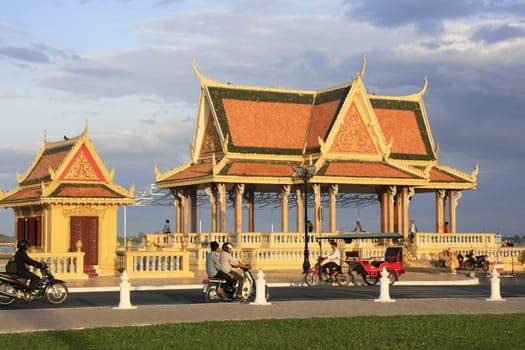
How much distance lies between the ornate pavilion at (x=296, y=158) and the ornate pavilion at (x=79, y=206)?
10.5 metres

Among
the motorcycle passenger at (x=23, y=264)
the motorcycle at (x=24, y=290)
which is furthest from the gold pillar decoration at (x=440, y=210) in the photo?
the motorcycle passenger at (x=23, y=264)

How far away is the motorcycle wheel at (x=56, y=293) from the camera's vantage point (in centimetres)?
2373

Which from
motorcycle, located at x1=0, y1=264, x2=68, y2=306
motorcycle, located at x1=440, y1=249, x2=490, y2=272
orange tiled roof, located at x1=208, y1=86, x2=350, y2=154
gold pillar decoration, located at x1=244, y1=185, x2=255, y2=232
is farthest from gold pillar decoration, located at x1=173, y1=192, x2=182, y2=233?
motorcycle, located at x1=0, y1=264, x2=68, y2=306

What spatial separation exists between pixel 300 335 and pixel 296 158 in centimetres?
3719

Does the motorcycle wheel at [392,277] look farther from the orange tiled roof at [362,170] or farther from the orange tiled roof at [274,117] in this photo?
the orange tiled roof at [274,117]

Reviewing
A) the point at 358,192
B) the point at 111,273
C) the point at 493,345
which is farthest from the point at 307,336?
the point at 358,192

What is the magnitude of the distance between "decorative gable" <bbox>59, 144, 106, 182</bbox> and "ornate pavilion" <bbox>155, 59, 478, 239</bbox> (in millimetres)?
10361

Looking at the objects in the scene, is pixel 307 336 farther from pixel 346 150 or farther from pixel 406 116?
pixel 406 116

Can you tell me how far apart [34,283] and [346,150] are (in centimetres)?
3163

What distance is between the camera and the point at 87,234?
38531 millimetres

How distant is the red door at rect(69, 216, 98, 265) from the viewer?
38281 mm

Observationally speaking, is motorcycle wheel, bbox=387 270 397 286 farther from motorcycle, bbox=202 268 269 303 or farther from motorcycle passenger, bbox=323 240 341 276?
motorcycle, bbox=202 268 269 303

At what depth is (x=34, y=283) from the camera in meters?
23.5

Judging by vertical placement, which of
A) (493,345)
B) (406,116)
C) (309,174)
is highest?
(406,116)
